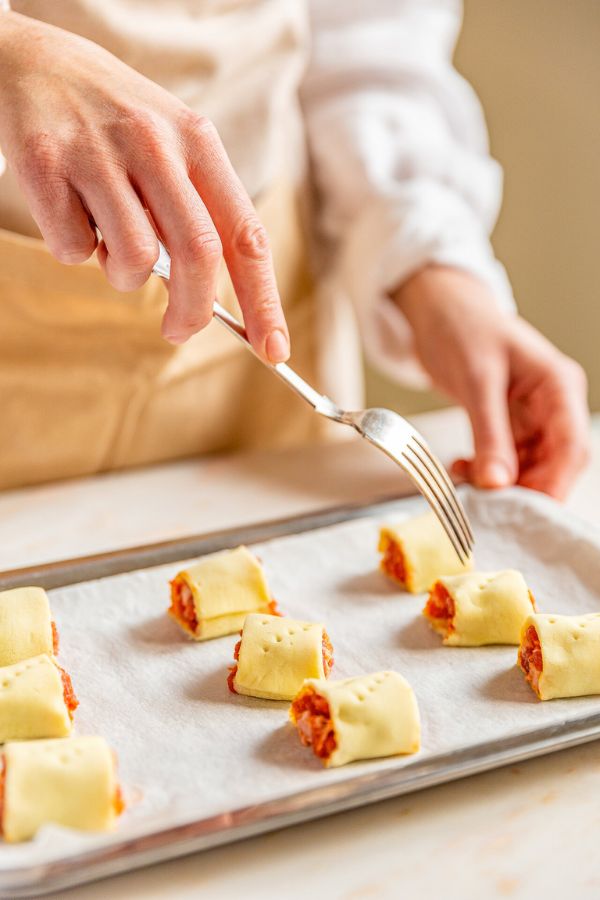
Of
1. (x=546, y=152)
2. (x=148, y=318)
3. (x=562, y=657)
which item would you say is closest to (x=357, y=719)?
(x=562, y=657)

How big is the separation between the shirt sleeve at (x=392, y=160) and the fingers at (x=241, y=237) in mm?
767

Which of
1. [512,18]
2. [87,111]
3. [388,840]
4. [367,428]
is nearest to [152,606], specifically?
Result: [367,428]

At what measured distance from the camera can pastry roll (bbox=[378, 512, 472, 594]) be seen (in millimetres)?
1411

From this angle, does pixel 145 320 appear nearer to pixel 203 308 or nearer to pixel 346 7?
pixel 203 308

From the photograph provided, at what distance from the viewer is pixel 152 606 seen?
1370mm

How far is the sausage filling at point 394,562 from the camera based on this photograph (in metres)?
1.43

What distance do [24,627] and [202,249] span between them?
472 millimetres

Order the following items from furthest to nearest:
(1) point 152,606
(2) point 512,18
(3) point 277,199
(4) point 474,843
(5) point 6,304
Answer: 1. (2) point 512,18
2. (3) point 277,199
3. (5) point 6,304
4. (1) point 152,606
5. (4) point 474,843

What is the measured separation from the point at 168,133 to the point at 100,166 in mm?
86

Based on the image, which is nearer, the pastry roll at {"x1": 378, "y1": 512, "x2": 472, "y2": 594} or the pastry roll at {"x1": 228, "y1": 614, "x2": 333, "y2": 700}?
the pastry roll at {"x1": 228, "y1": 614, "x2": 333, "y2": 700}

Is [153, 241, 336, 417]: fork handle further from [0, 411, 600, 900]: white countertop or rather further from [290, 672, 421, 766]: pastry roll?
[0, 411, 600, 900]: white countertop

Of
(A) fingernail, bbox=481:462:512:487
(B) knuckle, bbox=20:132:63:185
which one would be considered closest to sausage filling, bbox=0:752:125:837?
(B) knuckle, bbox=20:132:63:185

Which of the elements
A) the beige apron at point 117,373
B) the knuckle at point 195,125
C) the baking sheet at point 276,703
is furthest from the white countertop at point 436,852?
the beige apron at point 117,373

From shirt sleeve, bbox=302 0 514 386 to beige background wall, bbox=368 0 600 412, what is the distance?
1666mm
